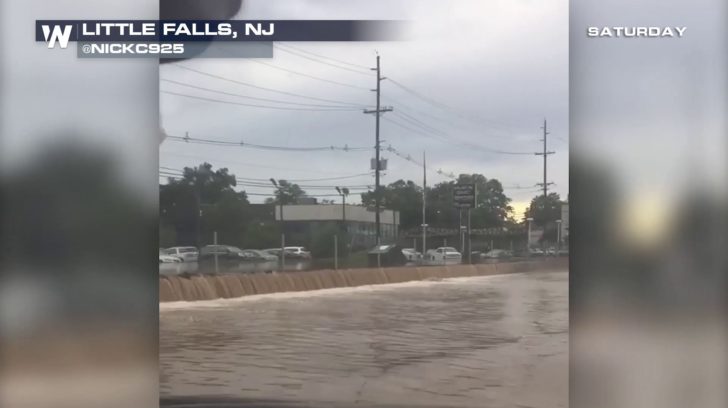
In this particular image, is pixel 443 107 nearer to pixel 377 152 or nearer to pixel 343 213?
pixel 377 152

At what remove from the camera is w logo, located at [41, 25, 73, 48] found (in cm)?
281

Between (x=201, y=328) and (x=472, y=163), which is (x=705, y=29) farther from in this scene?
(x=201, y=328)

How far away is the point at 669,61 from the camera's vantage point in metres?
2.74

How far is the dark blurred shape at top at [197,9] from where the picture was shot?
2740 mm

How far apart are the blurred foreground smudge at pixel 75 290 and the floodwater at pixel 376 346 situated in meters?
0.18

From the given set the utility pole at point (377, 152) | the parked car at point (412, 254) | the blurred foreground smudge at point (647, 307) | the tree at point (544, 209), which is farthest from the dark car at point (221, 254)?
the blurred foreground smudge at point (647, 307)

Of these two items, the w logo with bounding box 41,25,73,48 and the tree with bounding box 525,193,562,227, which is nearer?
the tree with bounding box 525,193,562,227

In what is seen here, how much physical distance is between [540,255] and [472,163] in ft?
1.62

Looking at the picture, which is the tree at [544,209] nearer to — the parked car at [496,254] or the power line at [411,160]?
the parked car at [496,254]

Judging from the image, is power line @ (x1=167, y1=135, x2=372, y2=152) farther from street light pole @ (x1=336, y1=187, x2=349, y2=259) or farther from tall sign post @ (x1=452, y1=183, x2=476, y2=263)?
tall sign post @ (x1=452, y1=183, x2=476, y2=263)

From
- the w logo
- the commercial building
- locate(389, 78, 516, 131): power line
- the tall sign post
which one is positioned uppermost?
the w logo

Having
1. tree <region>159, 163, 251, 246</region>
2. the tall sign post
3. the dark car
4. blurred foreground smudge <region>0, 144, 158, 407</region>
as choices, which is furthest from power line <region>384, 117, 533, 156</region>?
blurred foreground smudge <region>0, 144, 158, 407</region>

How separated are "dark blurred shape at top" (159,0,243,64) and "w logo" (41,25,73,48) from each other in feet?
1.42

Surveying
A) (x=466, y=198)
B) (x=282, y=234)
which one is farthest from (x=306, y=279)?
(x=466, y=198)
